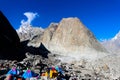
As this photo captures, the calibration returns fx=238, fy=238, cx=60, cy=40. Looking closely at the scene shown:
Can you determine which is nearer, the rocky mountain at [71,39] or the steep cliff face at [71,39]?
the rocky mountain at [71,39]

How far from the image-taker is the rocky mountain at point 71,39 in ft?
419

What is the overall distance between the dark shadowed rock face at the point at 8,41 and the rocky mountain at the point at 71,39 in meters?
64.1

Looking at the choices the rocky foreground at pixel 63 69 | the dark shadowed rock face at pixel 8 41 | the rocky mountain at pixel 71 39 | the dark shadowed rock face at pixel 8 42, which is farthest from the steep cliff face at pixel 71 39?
the dark shadowed rock face at pixel 8 42

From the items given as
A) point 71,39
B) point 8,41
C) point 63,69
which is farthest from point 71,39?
point 63,69

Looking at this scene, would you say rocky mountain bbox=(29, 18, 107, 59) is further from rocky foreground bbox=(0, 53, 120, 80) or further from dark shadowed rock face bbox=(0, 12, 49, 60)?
dark shadowed rock face bbox=(0, 12, 49, 60)

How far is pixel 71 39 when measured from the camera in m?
141

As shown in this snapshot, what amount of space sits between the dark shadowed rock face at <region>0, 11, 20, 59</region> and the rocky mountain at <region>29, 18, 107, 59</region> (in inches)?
2523

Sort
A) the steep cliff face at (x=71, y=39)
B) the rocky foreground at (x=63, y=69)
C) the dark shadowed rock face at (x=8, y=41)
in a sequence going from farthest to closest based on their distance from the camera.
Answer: the steep cliff face at (x=71, y=39) → the dark shadowed rock face at (x=8, y=41) → the rocky foreground at (x=63, y=69)

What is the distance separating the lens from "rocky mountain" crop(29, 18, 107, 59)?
419 feet

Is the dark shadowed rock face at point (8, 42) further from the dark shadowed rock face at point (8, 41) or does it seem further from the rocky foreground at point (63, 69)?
the rocky foreground at point (63, 69)

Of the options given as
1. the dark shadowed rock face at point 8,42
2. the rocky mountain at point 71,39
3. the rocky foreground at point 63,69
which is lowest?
the rocky foreground at point 63,69

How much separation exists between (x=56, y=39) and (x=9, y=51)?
96189 mm

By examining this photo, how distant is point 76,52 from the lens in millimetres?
126125

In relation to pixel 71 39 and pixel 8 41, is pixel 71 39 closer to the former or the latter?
pixel 71 39
